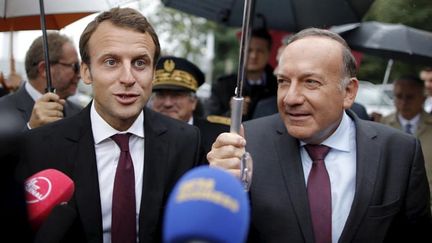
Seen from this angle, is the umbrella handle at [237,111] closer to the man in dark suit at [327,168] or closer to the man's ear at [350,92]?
the man in dark suit at [327,168]

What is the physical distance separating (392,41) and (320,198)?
3632mm

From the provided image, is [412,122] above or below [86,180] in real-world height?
below

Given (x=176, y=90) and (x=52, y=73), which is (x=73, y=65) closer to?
(x=52, y=73)

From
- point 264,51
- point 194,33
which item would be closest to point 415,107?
point 264,51

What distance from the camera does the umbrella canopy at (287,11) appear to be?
18.9 ft

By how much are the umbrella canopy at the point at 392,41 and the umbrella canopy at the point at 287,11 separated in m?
0.47

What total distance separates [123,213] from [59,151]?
43 centimetres

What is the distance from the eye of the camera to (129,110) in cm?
323

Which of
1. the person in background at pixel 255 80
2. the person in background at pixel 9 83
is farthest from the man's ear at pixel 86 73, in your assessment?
the person in background at pixel 9 83

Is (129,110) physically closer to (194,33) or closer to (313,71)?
(313,71)

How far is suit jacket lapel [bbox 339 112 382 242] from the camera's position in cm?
305

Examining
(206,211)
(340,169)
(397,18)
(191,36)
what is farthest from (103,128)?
(191,36)

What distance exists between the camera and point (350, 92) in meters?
3.36

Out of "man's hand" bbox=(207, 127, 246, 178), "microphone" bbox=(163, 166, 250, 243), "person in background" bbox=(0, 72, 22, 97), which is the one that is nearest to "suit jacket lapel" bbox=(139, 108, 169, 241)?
"man's hand" bbox=(207, 127, 246, 178)
